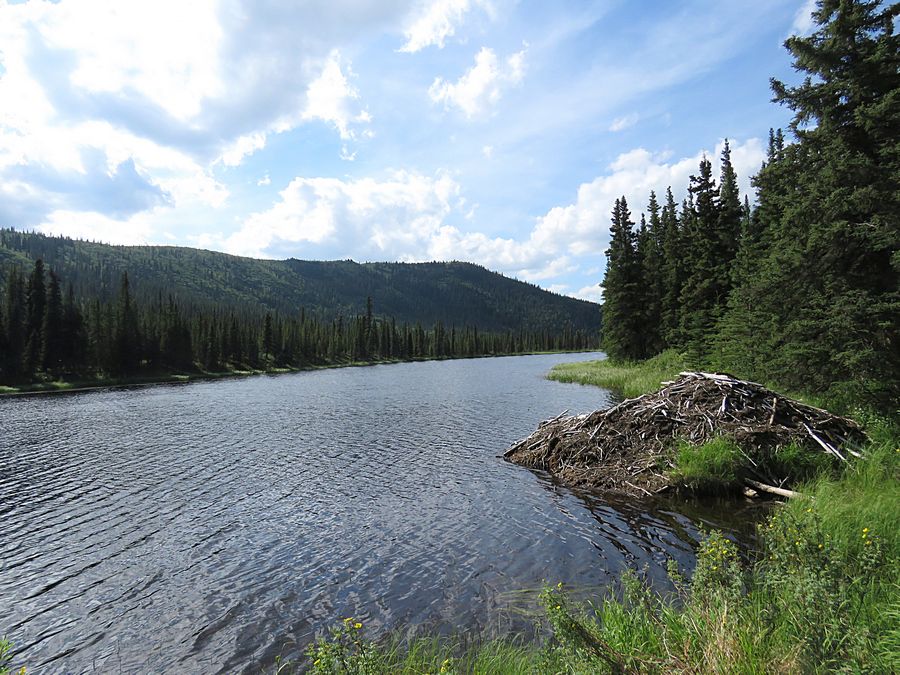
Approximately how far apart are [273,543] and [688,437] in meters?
13.0

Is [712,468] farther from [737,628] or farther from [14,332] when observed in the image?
[14,332]

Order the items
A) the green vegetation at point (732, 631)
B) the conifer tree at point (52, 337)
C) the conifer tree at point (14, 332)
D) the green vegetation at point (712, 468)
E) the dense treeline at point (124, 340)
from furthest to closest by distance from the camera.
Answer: the conifer tree at point (52, 337), the dense treeline at point (124, 340), the conifer tree at point (14, 332), the green vegetation at point (712, 468), the green vegetation at point (732, 631)

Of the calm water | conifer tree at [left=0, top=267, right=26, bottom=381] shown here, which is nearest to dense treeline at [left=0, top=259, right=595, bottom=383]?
conifer tree at [left=0, top=267, right=26, bottom=381]

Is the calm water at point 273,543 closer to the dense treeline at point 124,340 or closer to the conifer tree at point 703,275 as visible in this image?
the conifer tree at point 703,275

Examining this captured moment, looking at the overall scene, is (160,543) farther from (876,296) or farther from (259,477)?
(876,296)

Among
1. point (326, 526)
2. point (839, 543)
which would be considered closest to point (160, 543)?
point (326, 526)

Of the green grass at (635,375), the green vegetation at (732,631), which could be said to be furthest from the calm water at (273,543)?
the green grass at (635,375)

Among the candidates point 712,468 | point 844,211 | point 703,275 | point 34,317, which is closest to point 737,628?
point 712,468

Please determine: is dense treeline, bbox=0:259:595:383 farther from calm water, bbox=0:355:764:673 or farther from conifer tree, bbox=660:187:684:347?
conifer tree, bbox=660:187:684:347

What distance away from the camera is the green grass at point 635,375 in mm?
35562

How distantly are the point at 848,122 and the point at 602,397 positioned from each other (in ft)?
83.9

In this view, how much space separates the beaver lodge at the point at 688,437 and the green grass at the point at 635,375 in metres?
15.6

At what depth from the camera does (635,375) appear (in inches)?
1754

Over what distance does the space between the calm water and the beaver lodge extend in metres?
1.55
